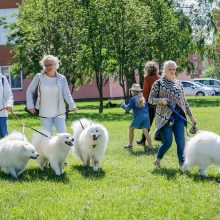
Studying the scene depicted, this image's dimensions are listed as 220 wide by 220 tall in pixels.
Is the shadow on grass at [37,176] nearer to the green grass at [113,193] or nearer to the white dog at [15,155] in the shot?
the green grass at [113,193]

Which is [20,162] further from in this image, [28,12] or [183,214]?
[28,12]

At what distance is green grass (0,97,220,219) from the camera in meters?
5.82

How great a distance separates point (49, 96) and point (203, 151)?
288cm

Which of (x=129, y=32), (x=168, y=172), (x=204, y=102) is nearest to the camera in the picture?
(x=168, y=172)

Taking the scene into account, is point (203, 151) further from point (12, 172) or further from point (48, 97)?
point (12, 172)

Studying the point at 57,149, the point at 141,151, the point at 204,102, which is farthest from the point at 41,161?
the point at 204,102

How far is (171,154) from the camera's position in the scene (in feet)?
35.2

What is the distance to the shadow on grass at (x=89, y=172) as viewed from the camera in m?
8.20

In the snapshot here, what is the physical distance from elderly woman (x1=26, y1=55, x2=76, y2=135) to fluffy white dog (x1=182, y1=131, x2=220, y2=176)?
7.24 ft

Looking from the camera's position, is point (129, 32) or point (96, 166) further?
point (129, 32)

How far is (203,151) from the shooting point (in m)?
7.77

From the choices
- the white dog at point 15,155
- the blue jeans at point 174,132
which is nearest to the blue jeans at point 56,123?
the white dog at point 15,155

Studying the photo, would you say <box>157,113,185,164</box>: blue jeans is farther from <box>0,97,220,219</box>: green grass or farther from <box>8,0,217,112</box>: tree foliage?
Result: <box>8,0,217,112</box>: tree foliage

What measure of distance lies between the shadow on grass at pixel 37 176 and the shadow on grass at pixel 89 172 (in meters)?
0.36
